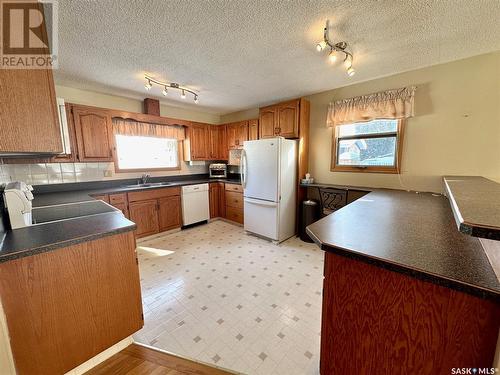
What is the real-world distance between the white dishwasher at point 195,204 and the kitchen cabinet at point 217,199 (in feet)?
0.52

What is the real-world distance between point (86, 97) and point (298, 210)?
12.7 feet

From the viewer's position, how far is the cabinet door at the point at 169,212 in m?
3.51

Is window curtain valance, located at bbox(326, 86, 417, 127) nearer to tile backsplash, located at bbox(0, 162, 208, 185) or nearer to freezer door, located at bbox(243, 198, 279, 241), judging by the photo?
freezer door, located at bbox(243, 198, 279, 241)

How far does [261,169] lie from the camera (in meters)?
3.28

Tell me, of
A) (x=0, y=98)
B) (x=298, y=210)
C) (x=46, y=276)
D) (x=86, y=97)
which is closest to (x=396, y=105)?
(x=298, y=210)

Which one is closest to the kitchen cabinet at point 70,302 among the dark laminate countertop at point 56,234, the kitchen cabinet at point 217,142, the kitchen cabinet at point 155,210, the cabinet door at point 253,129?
the dark laminate countertop at point 56,234

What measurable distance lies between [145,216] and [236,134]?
2435 millimetres

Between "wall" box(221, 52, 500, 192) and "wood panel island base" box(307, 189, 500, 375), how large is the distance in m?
1.69

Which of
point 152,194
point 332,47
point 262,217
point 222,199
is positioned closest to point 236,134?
point 222,199

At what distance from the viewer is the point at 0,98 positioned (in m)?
0.93

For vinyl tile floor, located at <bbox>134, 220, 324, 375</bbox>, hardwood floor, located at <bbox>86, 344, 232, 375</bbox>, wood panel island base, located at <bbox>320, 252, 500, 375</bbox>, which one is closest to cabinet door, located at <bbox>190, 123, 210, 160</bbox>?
vinyl tile floor, located at <bbox>134, 220, 324, 375</bbox>

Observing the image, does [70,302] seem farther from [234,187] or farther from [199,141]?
[199,141]

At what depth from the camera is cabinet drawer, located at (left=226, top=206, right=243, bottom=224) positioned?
4.04 metres

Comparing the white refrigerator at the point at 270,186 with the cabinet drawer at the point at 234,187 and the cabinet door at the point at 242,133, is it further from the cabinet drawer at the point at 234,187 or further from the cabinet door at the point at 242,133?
the cabinet door at the point at 242,133
